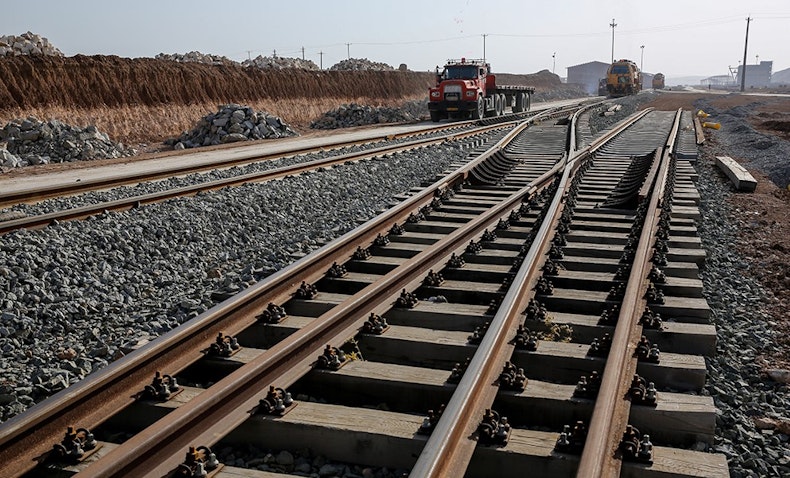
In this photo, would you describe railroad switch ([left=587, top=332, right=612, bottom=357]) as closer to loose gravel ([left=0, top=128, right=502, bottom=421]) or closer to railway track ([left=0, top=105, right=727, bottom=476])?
railway track ([left=0, top=105, right=727, bottom=476])

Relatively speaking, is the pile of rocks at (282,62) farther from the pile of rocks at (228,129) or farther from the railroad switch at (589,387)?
the railroad switch at (589,387)

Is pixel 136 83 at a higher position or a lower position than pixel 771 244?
higher

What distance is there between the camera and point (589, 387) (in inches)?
148

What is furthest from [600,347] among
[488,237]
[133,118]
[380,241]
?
[133,118]

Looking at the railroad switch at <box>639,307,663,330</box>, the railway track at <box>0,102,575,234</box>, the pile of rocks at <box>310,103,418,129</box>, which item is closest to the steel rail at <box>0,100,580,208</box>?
the railway track at <box>0,102,575,234</box>

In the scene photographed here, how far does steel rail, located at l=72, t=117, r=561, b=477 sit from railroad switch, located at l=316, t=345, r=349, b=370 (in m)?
0.07

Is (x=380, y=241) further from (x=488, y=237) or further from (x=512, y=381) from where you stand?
(x=512, y=381)

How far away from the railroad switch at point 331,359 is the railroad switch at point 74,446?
50.7 inches

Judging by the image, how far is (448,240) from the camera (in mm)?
6695

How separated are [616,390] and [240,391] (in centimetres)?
194

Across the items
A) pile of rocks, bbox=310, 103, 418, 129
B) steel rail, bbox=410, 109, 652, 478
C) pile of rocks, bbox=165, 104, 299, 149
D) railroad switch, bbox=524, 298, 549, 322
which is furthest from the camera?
pile of rocks, bbox=310, 103, 418, 129

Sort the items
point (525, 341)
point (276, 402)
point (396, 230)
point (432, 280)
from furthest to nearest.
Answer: point (396, 230), point (432, 280), point (525, 341), point (276, 402)

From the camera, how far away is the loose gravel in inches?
181

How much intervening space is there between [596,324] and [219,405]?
2606mm
